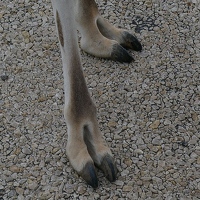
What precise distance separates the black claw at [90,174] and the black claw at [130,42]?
130 centimetres

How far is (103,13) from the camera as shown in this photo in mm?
5082

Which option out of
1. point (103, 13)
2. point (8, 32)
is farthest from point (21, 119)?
point (103, 13)

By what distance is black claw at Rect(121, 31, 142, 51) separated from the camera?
15.2 ft

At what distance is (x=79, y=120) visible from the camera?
378cm

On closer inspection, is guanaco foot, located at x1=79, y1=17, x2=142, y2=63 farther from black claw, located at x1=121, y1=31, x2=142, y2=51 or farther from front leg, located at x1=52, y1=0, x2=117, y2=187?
front leg, located at x1=52, y1=0, x2=117, y2=187

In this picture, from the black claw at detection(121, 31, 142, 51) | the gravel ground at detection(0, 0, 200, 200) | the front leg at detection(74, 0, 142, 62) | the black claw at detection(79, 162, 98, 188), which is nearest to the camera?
the black claw at detection(79, 162, 98, 188)

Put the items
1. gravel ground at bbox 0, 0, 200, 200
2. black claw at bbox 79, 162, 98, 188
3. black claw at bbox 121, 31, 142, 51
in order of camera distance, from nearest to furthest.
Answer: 1. black claw at bbox 79, 162, 98, 188
2. gravel ground at bbox 0, 0, 200, 200
3. black claw at bbox 121, 31, 142, 51

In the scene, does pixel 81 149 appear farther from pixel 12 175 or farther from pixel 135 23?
pixel 135 23

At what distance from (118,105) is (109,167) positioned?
2.28 feet

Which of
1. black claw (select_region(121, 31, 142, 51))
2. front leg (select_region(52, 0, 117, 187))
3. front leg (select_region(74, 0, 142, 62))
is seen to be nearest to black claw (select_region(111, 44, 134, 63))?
front leg (select_region(74, 0, 142, 62))

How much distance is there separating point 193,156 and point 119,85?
0.81 metres

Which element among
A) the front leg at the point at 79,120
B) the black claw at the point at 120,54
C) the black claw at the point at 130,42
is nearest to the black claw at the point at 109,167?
the front leg at the point at 79,120

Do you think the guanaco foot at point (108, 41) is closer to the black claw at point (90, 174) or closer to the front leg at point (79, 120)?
the front leg at point (79, 120)

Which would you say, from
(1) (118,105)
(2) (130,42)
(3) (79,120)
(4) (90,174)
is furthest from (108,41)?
(4) (90,174)
